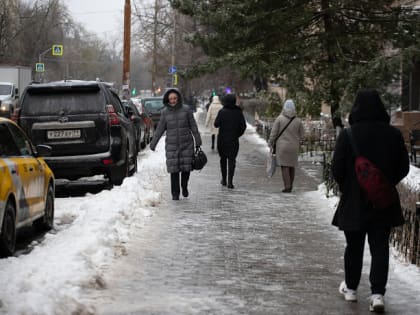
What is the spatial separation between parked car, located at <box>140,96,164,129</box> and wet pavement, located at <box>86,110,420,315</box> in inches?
1026

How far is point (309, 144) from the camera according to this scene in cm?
2722

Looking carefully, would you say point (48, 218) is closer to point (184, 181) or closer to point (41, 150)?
point (41, 150)

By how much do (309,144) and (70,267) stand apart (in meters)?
19.7

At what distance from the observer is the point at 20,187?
967 centimetres

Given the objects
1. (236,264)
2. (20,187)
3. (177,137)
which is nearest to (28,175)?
(20,187)

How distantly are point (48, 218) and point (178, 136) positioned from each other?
3.53 metres

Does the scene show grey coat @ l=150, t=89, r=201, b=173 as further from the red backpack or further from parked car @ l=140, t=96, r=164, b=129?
parked car @ l=140, t=96, r=164, b=129

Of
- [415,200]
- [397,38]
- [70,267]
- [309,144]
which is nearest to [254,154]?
[309,144]

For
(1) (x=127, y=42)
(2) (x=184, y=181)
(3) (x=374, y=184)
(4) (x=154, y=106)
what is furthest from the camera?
(4) (x=154, y=106)

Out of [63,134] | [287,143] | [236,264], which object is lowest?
[236,264]

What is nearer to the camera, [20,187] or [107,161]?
[20,187]

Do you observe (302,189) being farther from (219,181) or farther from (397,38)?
(397,38)

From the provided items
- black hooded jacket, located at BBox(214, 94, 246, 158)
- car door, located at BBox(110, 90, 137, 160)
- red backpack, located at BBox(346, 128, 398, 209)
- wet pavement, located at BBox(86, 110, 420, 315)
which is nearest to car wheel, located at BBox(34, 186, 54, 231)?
wet pavement, located at BBox(86, 110, 420, 315)

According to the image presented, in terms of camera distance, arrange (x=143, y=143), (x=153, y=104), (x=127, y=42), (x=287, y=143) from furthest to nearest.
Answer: (x=153, y=104), (x=127, y=42), (x=143, y=143), (x=287, y=143)
